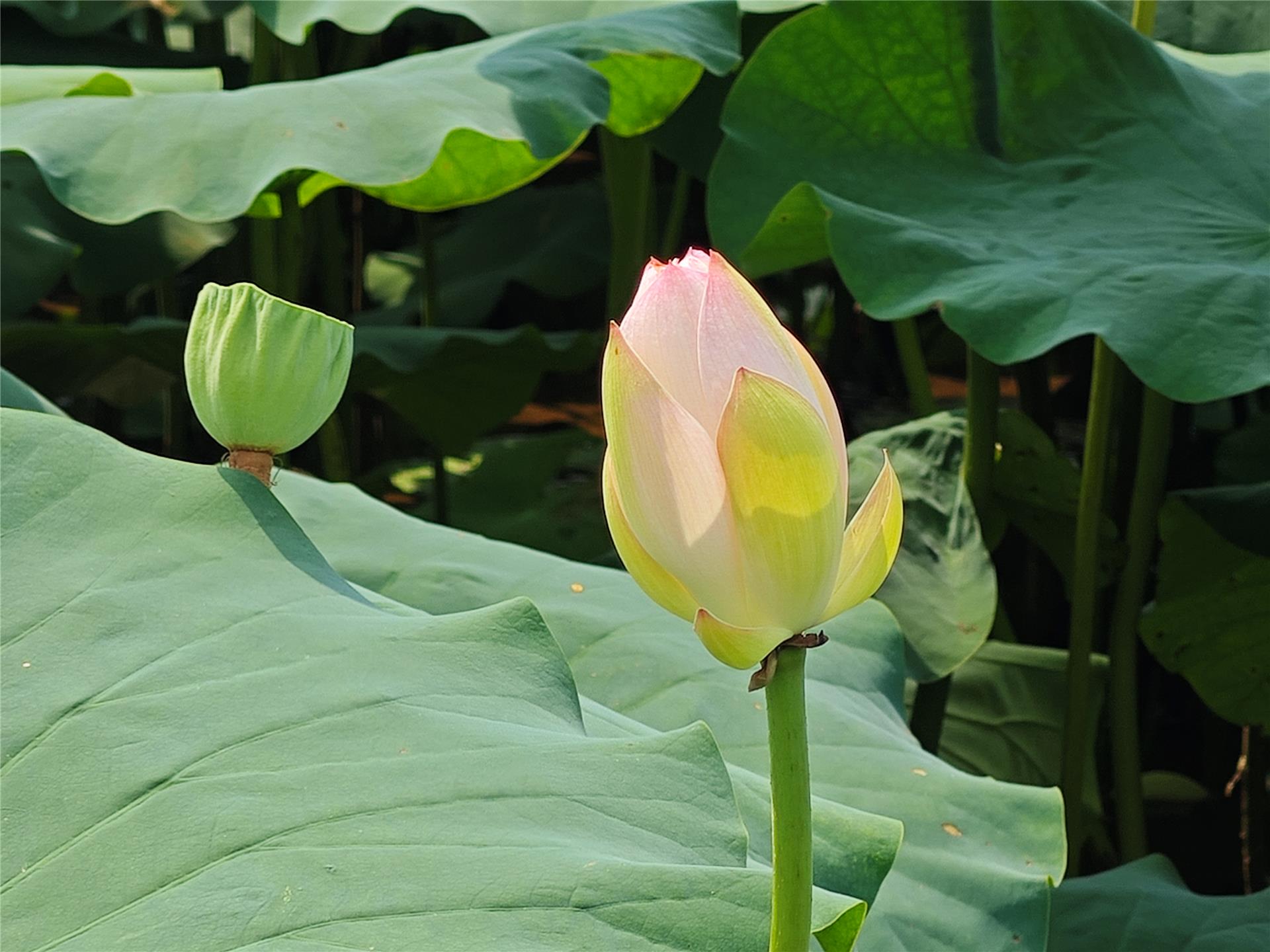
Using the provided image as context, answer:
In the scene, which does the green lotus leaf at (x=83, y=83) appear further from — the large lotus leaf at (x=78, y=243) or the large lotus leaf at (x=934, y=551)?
the large lotus leaf at (x=934, y=551)

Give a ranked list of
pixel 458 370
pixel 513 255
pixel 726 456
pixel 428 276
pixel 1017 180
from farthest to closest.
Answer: pixel 513 255 < pixel 428 276 < pixel 458 370 < pixel 1017 180 < pixel 726 456

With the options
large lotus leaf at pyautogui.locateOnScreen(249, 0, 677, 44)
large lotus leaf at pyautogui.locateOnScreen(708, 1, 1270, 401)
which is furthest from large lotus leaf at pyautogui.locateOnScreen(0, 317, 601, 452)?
large lotus leaf at pyautogui.locateOnScreen(708, 1, 1270, 401)

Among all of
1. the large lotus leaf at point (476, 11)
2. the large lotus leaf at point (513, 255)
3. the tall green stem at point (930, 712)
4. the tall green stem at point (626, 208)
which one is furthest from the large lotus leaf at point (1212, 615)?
the large lotus leaf at point (513, 255)

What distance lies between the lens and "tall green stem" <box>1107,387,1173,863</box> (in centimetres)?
138

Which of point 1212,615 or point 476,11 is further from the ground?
point 476,11

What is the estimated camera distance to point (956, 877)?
77 centimetres

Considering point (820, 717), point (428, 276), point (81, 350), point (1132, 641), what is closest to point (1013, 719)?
point (1132, 641)

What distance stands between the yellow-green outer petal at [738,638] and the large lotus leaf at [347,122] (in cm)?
81

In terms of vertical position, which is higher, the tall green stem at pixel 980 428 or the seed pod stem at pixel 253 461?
the seed pod stem at pixel 253 461

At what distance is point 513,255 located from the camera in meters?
2.63

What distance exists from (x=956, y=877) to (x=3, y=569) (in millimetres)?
Result: 511

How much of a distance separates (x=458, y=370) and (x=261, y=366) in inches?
53.1

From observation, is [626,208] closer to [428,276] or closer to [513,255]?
[428,276]

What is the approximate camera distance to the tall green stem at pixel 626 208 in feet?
6.27
